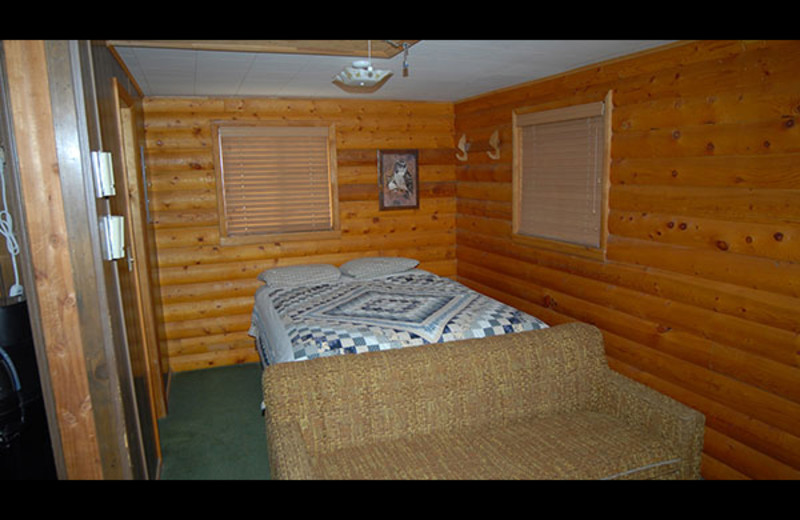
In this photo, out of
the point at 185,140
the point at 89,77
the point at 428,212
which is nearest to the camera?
the point at 89,77

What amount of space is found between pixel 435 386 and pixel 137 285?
1696 mm

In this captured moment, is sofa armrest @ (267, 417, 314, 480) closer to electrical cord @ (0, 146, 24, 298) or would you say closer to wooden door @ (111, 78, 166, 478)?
wooden door @ (111, 78, 166, 478)

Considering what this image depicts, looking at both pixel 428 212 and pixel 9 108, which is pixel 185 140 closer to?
pixel 428 212

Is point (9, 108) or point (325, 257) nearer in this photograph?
point (9, 108)

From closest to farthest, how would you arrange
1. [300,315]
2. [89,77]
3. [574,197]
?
[89,77] → [300,315] → [574,197]

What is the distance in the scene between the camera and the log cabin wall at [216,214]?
4.21 metres

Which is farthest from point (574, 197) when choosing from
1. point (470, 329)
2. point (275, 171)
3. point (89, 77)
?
point (89, 77)

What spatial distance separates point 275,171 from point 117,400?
317cm

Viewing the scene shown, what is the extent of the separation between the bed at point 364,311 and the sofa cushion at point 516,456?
2.09 ft

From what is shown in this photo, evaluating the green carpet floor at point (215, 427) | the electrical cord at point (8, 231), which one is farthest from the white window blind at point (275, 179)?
the electrical cord at point (8, 231)

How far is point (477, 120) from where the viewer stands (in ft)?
15.3

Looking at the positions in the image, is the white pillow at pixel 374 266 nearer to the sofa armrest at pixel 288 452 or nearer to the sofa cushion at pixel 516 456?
the sofa cushion at pixel 516 456

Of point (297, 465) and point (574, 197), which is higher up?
point (574, 197)

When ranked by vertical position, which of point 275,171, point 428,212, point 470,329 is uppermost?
point 275,171
